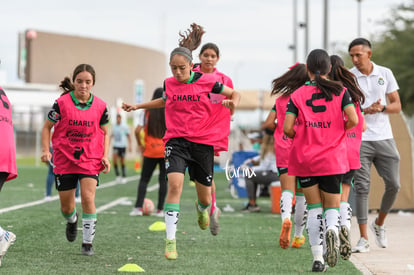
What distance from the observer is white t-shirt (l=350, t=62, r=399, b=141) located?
9414mm

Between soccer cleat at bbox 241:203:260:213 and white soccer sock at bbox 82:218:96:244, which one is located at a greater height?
white soccer sock at bbox 82:218:96:244

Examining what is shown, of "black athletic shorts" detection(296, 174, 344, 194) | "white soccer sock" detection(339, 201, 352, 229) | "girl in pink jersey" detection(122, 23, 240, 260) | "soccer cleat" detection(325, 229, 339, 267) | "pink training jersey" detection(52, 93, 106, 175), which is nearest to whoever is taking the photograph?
"soccer cleat" detection(325, 229, 339, 267)

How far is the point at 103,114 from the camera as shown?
8.59 meters

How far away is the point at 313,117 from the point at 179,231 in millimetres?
4374

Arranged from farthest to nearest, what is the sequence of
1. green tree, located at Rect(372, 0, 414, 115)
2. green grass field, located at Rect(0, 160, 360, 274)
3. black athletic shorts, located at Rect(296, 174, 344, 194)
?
green tree, located at Rect(372, 0, 414, 115)
green grass field, located at Rect(0, 160, 360, 274)
black athletic shorts, located at Rect(296, 174, 344, 194)

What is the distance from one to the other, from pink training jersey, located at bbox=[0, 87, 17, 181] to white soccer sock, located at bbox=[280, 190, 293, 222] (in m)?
3.05

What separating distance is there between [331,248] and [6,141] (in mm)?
2785

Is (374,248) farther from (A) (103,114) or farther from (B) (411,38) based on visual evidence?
(B) (411,38)

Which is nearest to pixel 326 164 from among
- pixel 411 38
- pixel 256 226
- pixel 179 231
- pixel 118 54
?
pixel 179 231

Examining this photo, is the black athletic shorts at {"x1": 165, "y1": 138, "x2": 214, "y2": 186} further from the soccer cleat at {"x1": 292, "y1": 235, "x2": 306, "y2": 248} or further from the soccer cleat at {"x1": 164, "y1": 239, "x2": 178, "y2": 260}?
the soccer cleat at {"x1": 292, "y1": 235, "x2": 306, "y2": 248}

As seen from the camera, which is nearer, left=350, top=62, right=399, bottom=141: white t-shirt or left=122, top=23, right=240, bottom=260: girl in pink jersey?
left=122, top=23, right=240, bottom=260: girl in pink jersey

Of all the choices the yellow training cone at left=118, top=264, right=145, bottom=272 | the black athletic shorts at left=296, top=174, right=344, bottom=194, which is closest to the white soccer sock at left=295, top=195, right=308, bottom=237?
the black athletic shorts at left=296, top=174, right=344, bottom=194

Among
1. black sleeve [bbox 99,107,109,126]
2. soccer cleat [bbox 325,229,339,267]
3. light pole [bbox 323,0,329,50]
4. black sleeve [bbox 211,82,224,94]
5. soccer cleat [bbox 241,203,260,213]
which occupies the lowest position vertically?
soccer cleat [bbox 241,203,260,213]

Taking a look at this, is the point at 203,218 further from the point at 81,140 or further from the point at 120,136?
the point at 120,136
